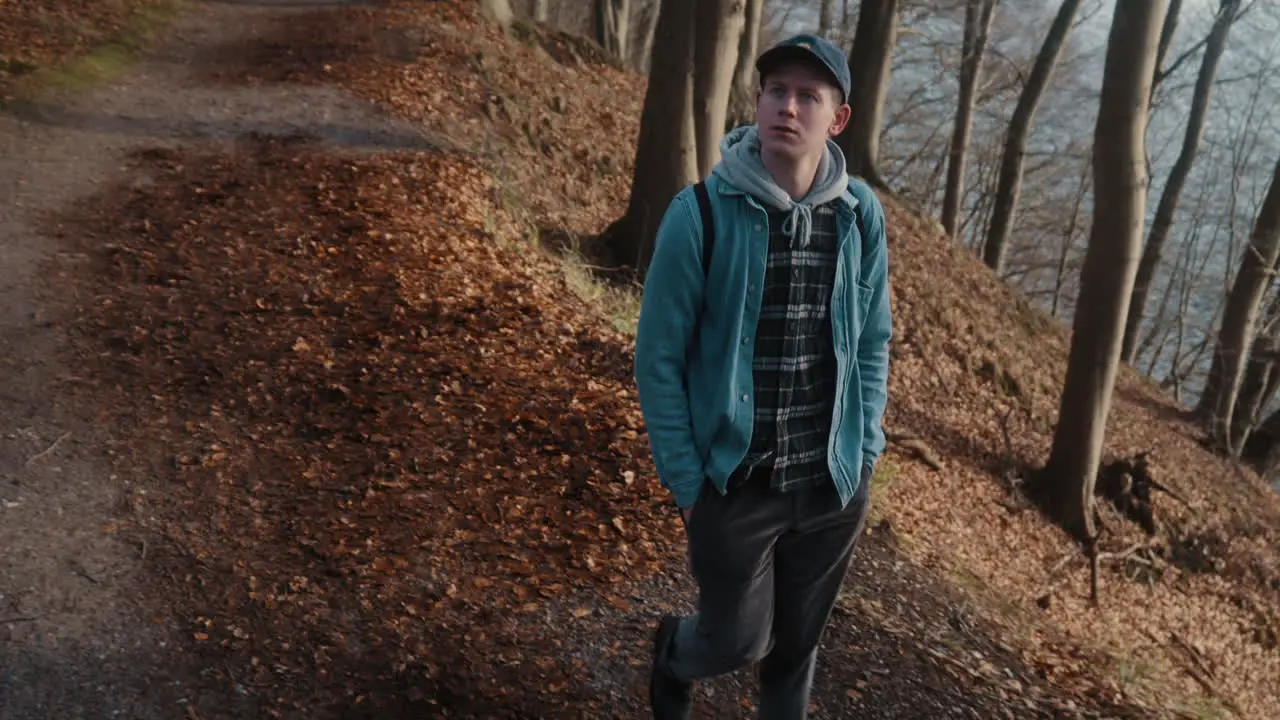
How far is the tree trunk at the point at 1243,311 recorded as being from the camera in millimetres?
14016

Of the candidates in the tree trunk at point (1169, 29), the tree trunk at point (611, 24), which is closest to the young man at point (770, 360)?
the tree trunk at point (611, 24)

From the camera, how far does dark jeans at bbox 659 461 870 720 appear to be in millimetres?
2713

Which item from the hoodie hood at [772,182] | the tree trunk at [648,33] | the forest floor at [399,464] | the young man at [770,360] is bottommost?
the forest floor at [399,464]

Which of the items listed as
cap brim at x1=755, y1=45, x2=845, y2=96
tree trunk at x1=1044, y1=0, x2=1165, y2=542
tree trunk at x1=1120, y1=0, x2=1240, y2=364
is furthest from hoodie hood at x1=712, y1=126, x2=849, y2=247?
tree trunk at x1=1120, y1=0, x2=1240, y2=364

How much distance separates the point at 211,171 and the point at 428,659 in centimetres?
601

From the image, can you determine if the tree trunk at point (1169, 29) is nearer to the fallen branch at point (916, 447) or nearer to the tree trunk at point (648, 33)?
the fallen branch at point (916, 447)

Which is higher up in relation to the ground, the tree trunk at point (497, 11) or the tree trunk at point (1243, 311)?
the tree trunk at point (497, 11)

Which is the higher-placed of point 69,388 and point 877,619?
point 69,388

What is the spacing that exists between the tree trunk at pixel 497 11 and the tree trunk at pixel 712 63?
6124 millimetres

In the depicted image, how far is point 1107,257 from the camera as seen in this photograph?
8344 millimetres

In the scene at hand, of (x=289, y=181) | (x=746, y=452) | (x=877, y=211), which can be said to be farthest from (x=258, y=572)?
(x=289, y=181)

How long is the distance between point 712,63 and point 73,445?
586 cm

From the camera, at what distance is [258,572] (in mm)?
4246

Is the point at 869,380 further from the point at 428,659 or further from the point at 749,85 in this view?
the point at 749,85
